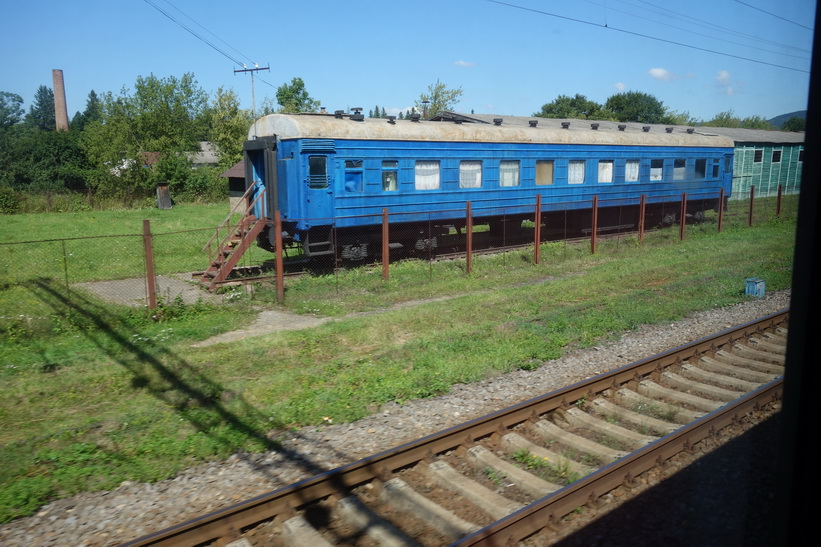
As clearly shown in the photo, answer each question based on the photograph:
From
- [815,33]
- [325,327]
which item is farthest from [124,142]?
[815,33]

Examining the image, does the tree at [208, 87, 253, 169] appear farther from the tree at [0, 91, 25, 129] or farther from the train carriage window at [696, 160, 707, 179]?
the tree at [0, 91, 25, 129]

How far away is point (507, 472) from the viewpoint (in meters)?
5.26

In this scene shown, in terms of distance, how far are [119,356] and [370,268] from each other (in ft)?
25.5

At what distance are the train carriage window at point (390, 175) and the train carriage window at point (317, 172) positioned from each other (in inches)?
67.5

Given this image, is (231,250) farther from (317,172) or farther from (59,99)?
(59,99)

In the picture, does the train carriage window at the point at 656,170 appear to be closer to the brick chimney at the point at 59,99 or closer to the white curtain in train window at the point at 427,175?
the white curtain in train window at the point at 427,175

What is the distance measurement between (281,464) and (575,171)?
17.4 meters

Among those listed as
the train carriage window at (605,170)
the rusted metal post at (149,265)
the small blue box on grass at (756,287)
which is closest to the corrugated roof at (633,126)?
the train carriage window at (605,170)

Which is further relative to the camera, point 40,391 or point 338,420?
point 40,391

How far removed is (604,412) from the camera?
657 cm

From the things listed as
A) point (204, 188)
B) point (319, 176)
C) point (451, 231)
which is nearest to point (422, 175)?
point (319, 176)

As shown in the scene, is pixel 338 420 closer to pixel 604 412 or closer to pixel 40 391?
pixel 604 412

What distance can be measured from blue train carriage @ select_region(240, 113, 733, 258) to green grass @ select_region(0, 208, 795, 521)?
5.53 ft

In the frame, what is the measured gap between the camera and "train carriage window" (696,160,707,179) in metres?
25.1
